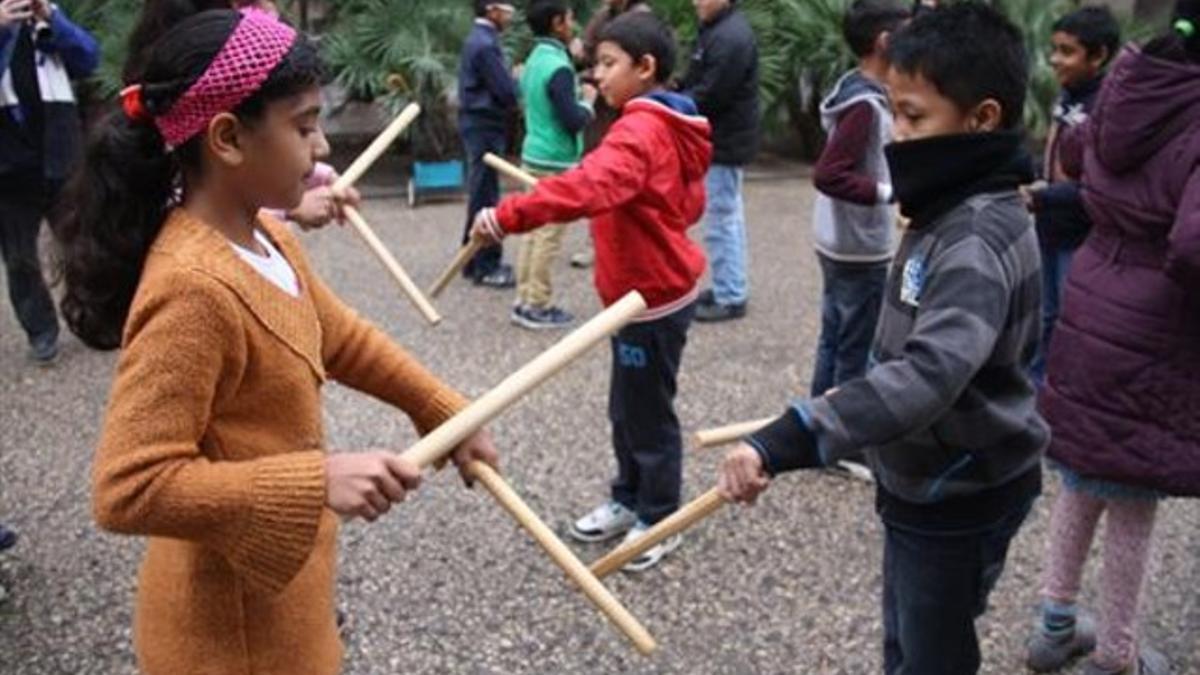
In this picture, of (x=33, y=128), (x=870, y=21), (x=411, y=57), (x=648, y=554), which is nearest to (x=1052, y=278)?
(x=870, y=21)

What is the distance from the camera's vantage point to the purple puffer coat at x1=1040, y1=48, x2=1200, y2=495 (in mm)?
2494

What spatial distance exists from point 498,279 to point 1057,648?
164 inches

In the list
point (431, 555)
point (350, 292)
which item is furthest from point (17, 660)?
point (350, 292)

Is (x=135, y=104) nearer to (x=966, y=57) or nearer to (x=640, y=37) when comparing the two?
(x=966, y=57)

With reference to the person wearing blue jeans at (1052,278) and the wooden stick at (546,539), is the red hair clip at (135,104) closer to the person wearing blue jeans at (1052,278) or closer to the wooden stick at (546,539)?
the wooden stick at (546,539)

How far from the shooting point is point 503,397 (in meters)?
1.83

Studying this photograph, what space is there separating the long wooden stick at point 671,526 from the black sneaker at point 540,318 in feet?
11.3

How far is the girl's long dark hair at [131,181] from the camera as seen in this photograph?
5.18ft

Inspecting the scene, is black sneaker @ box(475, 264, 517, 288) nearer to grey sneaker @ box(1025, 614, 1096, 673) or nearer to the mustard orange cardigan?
grey sneaker @ box(1025, 614, 1096, 673)

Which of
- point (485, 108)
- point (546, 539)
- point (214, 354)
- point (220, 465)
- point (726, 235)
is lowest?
point (726, 235)

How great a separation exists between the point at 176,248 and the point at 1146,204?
6.68 ft

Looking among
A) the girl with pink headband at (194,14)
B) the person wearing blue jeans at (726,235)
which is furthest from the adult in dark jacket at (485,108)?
the girl with pink headband at (194,14)

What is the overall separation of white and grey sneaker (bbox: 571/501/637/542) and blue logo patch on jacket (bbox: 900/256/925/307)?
1723 mm

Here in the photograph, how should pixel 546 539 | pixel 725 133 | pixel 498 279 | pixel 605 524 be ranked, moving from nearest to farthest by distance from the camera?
pixel 546 539, pixel 605 524, pixel 725 133, pixel 498 279
